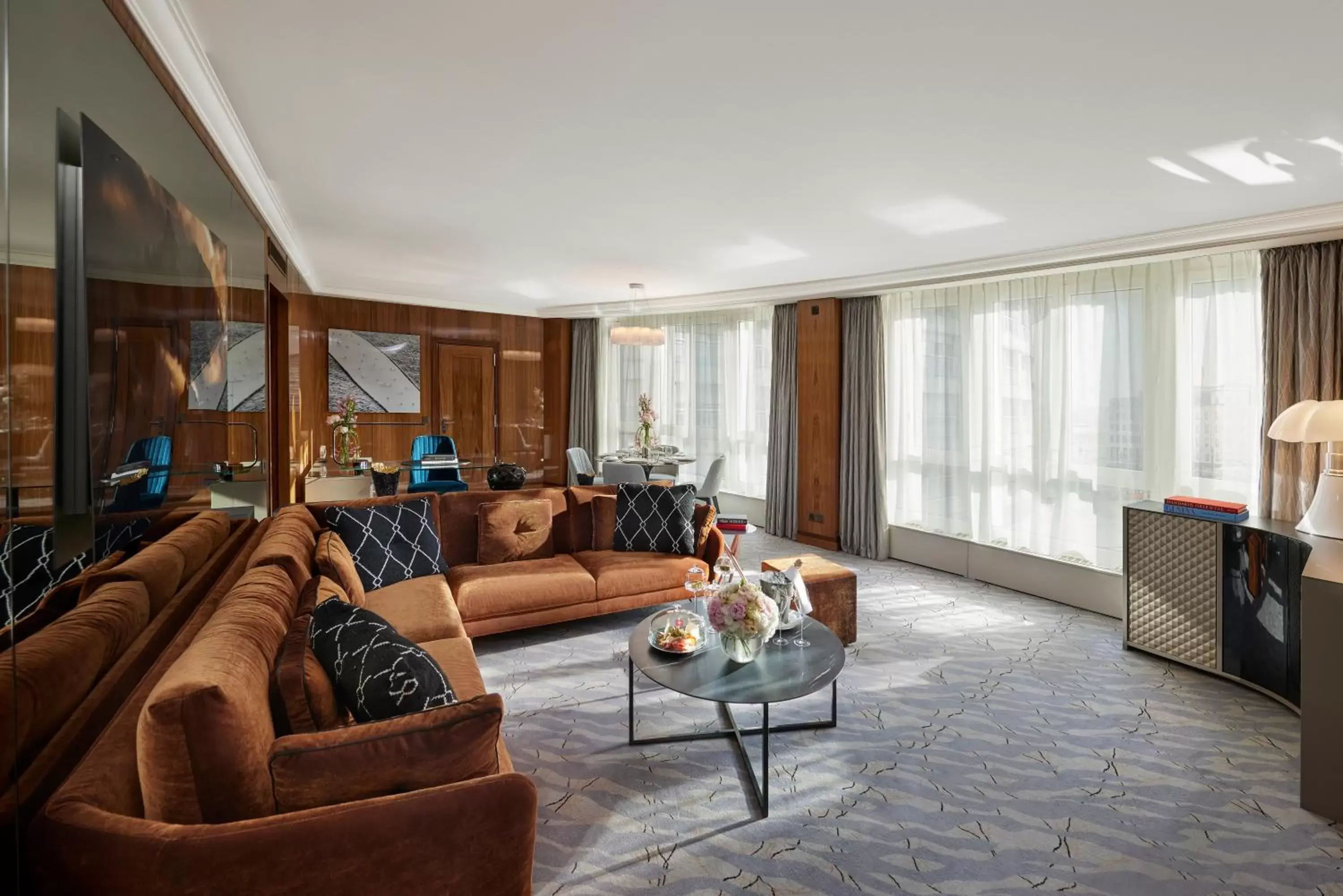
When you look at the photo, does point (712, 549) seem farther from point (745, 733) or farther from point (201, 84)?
point (201, 84)

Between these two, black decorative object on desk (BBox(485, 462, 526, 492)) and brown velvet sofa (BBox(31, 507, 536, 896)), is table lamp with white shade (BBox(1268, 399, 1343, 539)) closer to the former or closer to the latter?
brown velvet sofa (BBox(31, 507, 536, 896))

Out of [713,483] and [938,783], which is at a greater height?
[713,483]

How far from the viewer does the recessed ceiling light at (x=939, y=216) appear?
3576 mm

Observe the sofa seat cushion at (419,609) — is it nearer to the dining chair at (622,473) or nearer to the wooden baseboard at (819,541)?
the dining chair at (622,473)

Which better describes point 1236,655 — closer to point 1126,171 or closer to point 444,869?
point 1126,171

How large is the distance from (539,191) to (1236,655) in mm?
4236

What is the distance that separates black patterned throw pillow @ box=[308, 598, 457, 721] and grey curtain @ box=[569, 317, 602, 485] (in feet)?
22.1

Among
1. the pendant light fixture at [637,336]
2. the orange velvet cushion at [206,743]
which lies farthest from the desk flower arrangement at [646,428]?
the orange velvet cushion at [206,743]

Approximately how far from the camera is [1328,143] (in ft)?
8.59

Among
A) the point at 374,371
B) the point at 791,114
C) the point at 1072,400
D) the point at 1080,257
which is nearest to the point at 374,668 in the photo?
the point at 791,114

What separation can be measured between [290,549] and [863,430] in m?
4.73

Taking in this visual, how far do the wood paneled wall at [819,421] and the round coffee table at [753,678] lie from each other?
341 centimetres

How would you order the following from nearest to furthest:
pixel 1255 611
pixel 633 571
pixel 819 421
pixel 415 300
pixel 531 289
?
1. pixel 1255 611
2. pixel 633 571
3. pixel 819 421
4. pixel 531 289
5. pixel 415 300

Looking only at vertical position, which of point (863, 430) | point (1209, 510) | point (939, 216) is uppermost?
point (939, 216)
